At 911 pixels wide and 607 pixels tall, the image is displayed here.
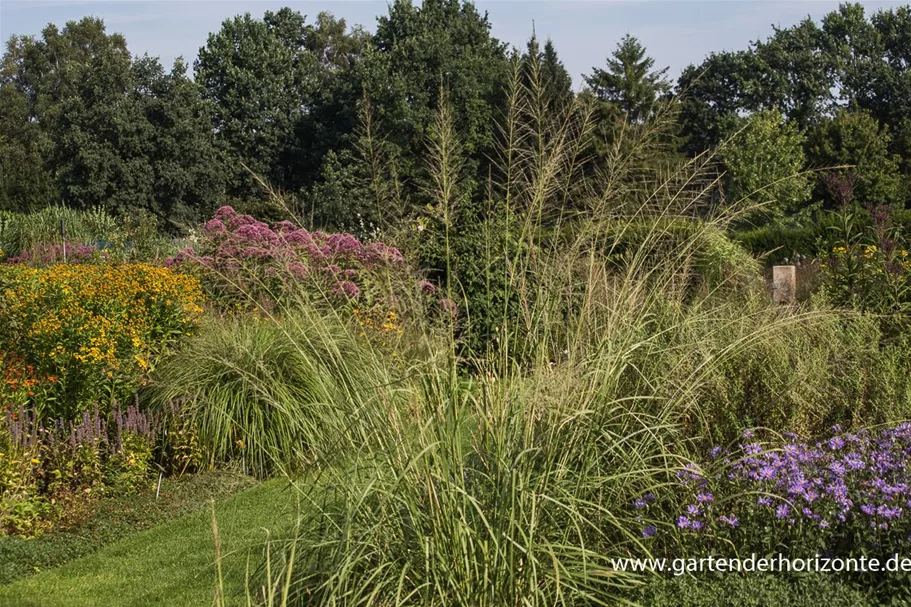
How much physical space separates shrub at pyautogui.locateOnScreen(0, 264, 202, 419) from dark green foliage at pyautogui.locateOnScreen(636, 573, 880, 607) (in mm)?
4573

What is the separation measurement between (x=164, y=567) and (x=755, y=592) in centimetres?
316

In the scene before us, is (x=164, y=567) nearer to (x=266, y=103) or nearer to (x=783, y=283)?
(x=783, y=283)

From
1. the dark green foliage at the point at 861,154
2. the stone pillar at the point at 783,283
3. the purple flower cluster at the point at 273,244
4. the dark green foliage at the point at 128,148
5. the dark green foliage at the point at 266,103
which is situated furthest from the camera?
the dark green foliage at the point at 266,103

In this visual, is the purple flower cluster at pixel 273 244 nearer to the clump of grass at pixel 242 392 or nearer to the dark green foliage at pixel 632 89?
the clump of grass at pixel 242 392

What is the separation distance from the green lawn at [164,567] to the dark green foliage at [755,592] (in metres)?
1.63

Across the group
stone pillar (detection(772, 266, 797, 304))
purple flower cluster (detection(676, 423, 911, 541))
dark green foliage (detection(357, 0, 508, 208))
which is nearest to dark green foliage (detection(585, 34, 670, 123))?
purple flower cluster (detection(676, 423, 911, 541))

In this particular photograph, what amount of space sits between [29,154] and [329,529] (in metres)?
47.0

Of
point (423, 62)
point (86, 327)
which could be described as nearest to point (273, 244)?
point (86, 327)

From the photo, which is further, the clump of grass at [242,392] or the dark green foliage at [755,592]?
the clump of grass at [242,392]

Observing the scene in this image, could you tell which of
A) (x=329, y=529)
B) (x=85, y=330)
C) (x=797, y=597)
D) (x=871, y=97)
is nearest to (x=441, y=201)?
(x=329, y=529)

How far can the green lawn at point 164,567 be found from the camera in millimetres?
4262

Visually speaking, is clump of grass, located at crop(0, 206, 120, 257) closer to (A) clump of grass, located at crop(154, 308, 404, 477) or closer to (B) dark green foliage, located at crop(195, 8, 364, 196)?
(A) clump of grass, located at crop(154, 308, 404, 477)

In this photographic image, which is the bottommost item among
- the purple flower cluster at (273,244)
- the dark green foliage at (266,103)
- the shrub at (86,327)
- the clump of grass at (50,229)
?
the shrub at (86,327)

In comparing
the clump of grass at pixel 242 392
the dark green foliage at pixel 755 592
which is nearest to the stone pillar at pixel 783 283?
the clump of grass at pixel 242 392
